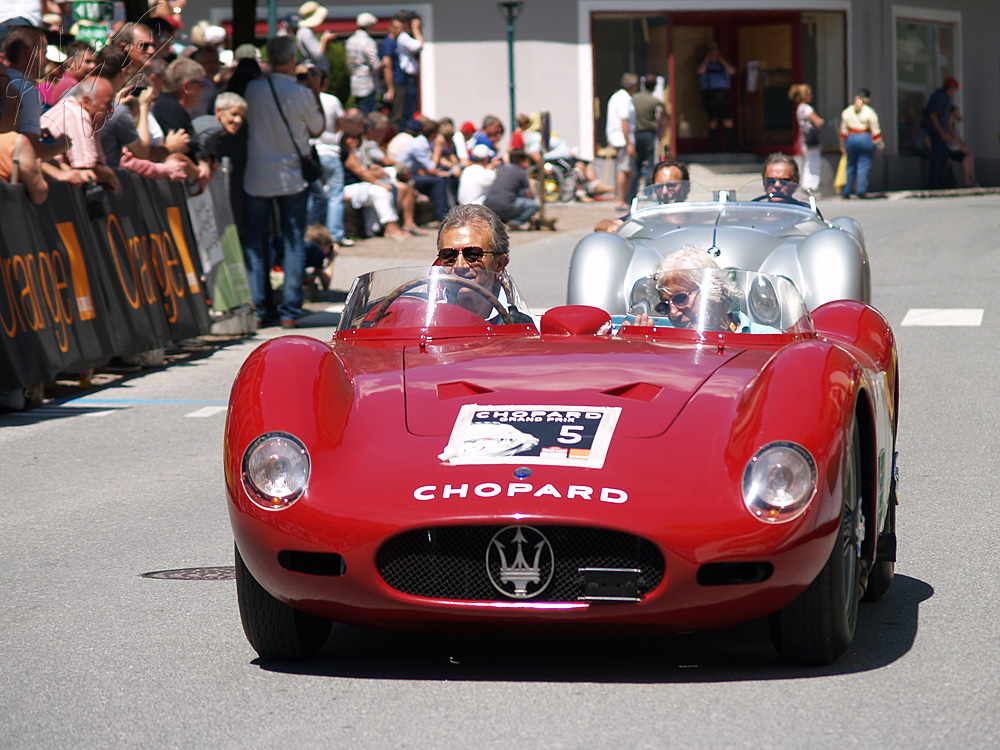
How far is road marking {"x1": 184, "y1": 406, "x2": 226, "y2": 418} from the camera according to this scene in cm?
900

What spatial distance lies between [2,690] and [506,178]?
1675 cm

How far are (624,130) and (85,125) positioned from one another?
45.9ft

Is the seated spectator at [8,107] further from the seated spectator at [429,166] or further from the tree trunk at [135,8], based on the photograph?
the seated spectator at [429,166]

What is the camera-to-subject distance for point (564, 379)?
421 cm

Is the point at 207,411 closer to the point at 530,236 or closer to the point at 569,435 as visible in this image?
the point at 569,435

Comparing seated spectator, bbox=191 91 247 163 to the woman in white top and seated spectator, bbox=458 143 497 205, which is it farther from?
the woman in white top

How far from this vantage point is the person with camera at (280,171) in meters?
12.7

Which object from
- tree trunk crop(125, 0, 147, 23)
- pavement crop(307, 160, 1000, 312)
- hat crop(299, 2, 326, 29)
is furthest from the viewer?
hat crop(299, 2, 326, 29)

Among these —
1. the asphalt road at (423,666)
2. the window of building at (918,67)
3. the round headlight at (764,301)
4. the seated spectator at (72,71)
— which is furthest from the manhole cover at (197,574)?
the window of building at (918,67)

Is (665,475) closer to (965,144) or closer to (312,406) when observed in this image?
(312,406)

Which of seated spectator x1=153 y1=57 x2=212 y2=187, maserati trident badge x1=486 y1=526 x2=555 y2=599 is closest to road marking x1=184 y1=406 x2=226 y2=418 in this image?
seated spectator x1=153 y1=57 x2=212 y2=187

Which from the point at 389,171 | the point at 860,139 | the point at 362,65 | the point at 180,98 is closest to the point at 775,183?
the point at 180,98

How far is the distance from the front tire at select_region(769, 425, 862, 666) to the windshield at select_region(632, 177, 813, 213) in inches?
287

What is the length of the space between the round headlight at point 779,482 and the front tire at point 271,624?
126 cm
